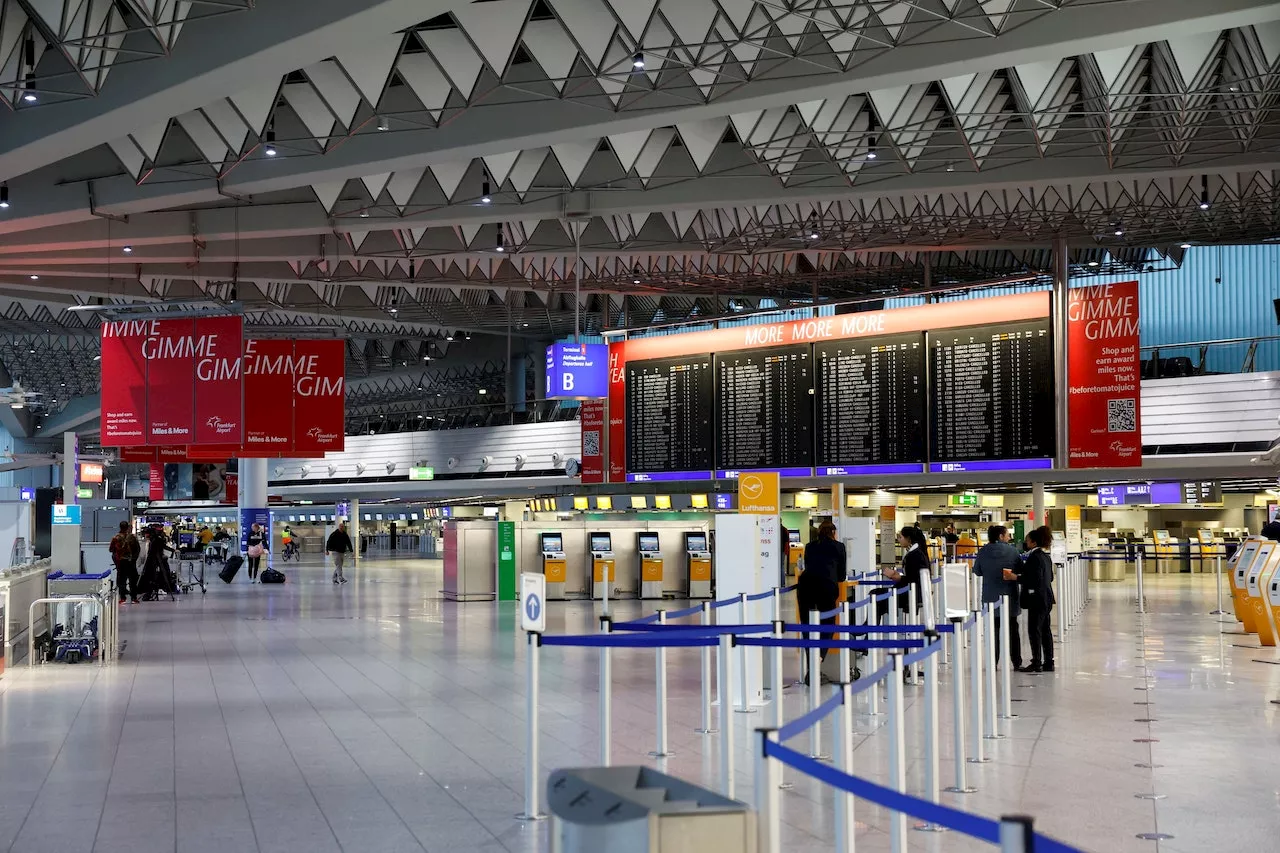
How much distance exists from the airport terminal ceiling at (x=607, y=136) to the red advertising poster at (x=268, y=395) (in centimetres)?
206

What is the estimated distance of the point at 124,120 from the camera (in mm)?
14430

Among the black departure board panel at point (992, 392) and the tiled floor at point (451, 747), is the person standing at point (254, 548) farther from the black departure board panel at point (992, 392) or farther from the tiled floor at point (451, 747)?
the black departure board panel at point (992, 392)

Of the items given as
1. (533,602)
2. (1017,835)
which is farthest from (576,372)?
(1017,835)

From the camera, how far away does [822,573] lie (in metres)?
12.4

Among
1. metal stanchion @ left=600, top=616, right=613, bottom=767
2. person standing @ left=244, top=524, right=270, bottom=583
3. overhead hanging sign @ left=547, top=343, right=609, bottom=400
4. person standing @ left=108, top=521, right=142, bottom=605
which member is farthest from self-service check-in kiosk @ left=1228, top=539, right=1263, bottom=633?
person standing @ left=244, top=524, right=270, bottom=583

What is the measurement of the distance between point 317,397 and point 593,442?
7.40 m

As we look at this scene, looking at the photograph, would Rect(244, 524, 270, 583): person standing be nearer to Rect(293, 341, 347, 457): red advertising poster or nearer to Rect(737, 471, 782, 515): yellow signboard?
Rect(293, 341, 347, 457): red advertising poster

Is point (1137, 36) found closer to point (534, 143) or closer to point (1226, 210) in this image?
point (534, 143)

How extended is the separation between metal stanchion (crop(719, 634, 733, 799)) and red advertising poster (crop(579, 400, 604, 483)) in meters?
21.7

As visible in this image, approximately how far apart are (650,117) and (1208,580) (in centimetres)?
2503

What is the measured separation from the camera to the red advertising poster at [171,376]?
19969mm

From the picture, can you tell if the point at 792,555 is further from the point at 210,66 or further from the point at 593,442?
A: the point at 210,66

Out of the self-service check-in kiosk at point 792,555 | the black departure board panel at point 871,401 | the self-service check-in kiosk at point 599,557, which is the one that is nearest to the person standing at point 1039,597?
the black departure board panel at point 871,401

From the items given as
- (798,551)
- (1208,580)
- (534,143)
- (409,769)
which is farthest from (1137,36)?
(1208,580)
